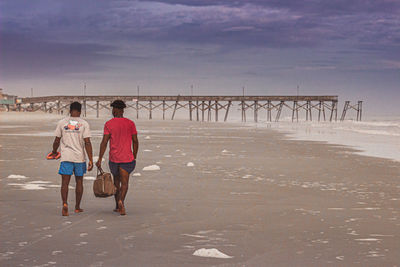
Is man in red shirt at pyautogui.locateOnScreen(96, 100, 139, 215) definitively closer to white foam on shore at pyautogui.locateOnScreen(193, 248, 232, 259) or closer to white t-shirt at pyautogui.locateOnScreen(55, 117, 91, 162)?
white t-shirt at pyautogui.locateOnScreen(55, 117, 91, 162)

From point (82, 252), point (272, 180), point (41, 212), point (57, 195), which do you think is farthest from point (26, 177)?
point (82, 252)

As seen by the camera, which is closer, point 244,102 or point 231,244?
point 231,244

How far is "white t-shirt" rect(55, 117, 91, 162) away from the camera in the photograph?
273 inches

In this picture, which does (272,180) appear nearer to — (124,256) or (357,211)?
(357,211)

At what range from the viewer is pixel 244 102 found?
86.1 metres

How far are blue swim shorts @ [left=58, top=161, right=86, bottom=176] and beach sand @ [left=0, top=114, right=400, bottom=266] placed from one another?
58 centimetres

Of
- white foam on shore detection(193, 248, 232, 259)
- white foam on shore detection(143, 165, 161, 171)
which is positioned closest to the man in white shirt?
white foam on shore detection(193, 248, 232, 259)

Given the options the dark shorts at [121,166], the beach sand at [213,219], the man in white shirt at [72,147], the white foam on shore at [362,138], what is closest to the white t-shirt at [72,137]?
the man in white shirt at [72,147]

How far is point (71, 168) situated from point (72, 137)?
418 mm

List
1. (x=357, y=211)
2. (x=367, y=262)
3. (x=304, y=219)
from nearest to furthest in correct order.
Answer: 1. (x=367, y=262)
2. (x=304, y=219)
3. (x=357, y=211)

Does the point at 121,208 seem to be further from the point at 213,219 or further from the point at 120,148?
the point at 213,219

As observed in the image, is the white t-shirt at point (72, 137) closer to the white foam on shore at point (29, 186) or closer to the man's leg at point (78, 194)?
the man's leg at point (78, 194)

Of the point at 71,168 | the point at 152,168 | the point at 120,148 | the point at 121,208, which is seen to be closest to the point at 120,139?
the point at 120,148

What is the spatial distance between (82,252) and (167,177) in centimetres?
546
